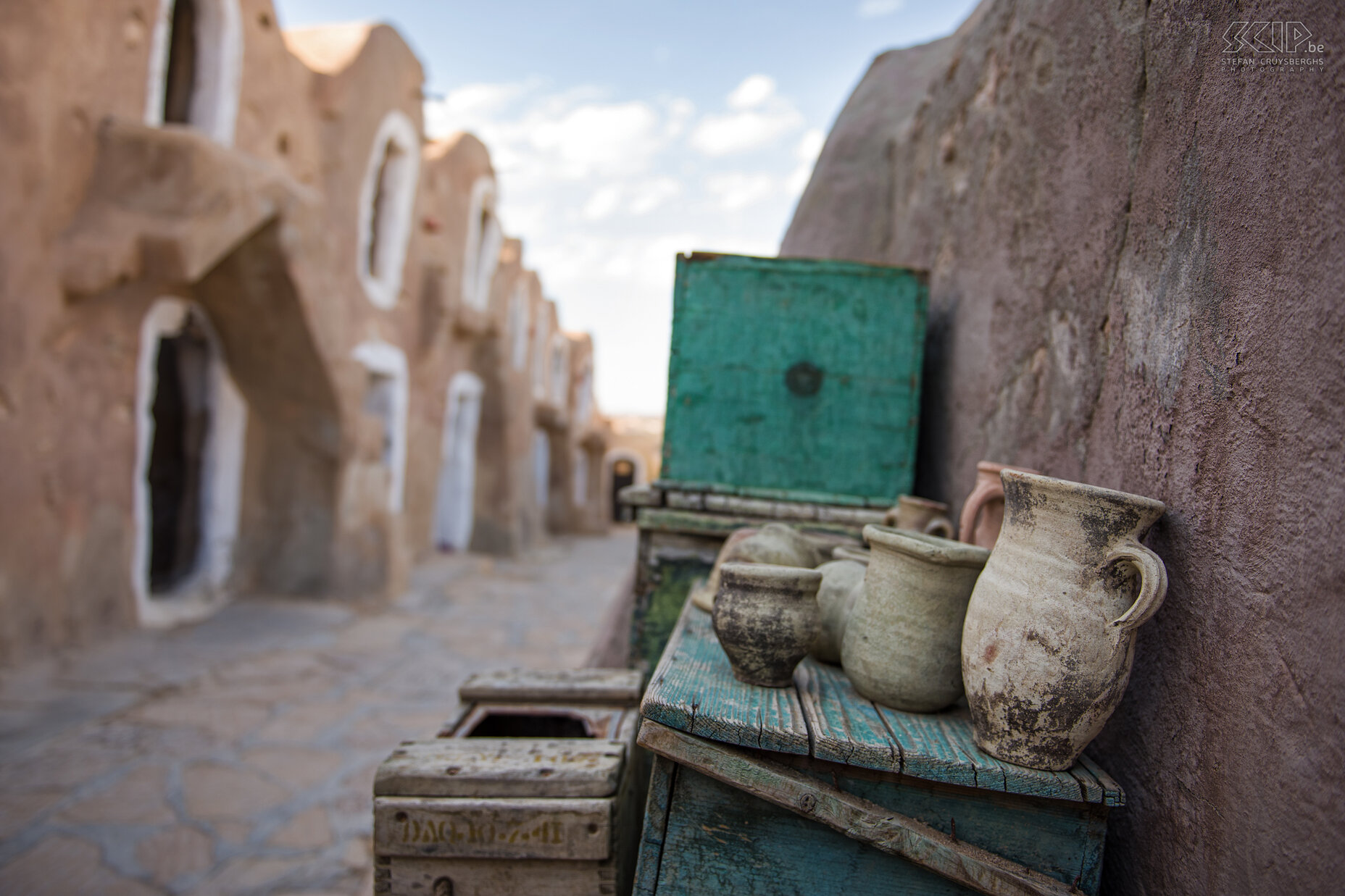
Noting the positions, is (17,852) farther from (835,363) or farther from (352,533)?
(352,533)

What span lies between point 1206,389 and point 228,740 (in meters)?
3.73

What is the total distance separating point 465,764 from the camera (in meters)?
1.48

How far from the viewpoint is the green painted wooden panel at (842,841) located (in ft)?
3.68

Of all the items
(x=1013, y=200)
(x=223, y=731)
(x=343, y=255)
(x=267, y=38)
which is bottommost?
(x=223, y=731)

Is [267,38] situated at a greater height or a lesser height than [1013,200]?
greater

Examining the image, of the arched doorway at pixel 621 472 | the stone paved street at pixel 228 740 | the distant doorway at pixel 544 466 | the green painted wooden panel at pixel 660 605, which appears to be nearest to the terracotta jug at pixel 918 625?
the green painted wooden panel at pixel 660 605

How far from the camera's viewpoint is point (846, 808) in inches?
43.9

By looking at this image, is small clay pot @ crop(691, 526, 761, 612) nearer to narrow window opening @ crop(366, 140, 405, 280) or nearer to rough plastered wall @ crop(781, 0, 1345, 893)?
rough plastered wall @ crop(781, 0, 1345, 893)

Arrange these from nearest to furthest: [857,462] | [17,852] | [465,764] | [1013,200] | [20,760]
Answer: [465,764]
[1013,200]
[17,852]
[857,462]
[20,760]

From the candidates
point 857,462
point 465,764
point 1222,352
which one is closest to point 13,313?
point 465,764

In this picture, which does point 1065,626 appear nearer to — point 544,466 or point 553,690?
point 553,690

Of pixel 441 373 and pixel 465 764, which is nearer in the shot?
pixel 465 764

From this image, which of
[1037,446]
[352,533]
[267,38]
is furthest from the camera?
[352,533]

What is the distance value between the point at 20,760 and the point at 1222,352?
398 cm
